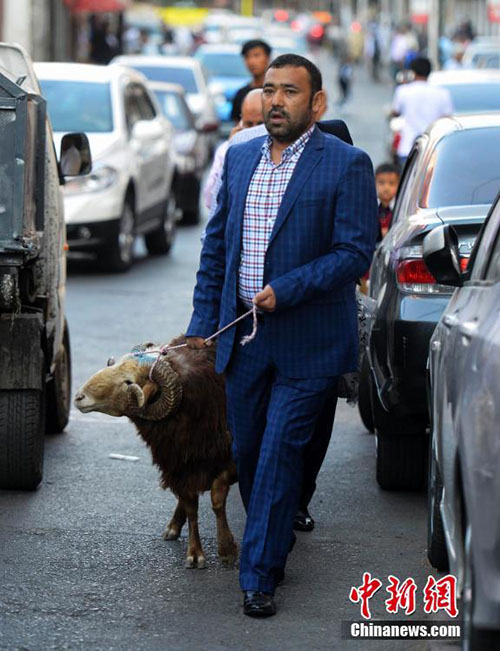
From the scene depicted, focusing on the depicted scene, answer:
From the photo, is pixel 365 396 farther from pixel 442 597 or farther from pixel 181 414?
pixel 442 597

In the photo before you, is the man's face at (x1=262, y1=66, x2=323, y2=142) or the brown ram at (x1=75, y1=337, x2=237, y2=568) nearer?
the man's face at (x1=262, y1=66, x2=323, y2=142)

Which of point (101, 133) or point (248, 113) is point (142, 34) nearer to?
point (101, 133)

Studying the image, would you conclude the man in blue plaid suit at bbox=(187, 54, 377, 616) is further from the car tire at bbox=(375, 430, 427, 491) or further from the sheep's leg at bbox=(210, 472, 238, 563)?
the car tire at bbox=(375, 430, 427, 491)

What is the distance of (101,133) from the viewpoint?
16.4 meters

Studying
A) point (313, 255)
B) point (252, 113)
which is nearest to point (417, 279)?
point (313, 255)

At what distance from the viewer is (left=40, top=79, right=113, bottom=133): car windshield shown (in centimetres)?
1606

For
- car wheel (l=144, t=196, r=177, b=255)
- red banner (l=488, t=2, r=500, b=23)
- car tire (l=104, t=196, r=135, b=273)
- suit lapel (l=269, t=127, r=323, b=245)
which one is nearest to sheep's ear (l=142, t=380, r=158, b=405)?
suit lapel (l=269, t=127, r=323, b=245)

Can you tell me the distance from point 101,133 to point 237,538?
32.6 ft

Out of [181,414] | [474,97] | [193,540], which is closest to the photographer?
[181,414]

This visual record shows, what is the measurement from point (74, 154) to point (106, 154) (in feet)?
24.1

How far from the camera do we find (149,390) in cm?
621

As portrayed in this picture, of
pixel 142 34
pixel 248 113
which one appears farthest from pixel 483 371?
pixel 142 34

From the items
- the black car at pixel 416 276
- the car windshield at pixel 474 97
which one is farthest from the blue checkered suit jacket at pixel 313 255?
the car windshield at pixel 474 97

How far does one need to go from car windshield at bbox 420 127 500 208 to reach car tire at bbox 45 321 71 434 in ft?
7.52
